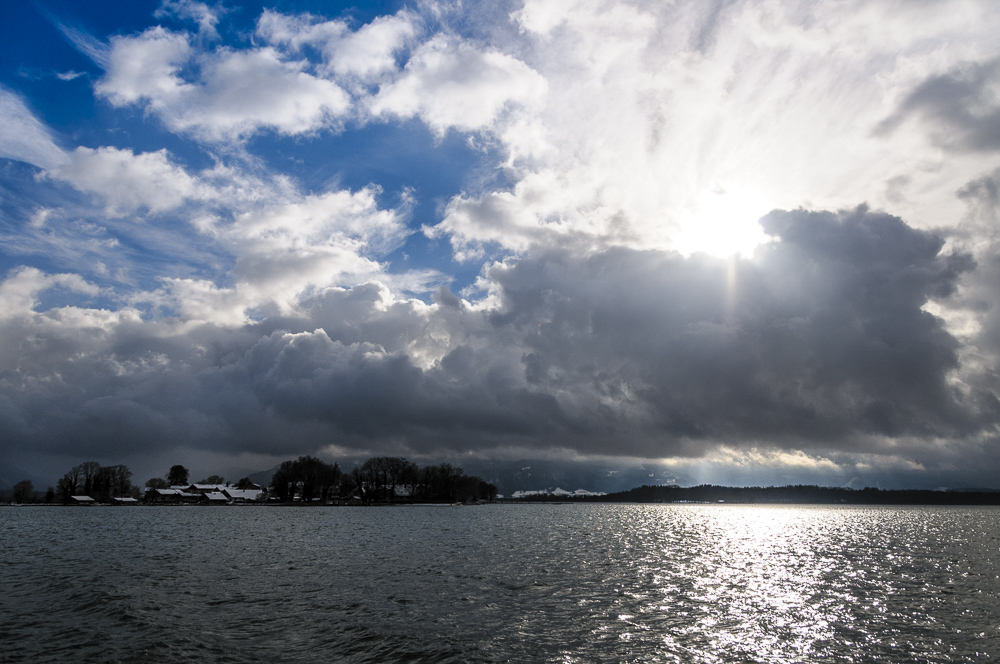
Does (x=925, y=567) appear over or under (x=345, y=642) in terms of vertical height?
under

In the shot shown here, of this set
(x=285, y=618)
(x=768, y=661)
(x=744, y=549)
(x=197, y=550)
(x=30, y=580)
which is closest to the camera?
(x=768, y=661)

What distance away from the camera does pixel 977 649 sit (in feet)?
82.4

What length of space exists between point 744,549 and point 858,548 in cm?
1786

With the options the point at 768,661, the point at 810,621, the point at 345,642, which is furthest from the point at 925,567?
the point at 345,642

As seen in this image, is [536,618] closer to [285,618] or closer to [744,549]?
[285,618]

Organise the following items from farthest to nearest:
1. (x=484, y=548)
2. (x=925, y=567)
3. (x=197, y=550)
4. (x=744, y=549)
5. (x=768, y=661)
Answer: (x=744, y=549) < (x=484, y=548) < (x=197, y=550) < (x=925, y=567) < (x=768, y=661)

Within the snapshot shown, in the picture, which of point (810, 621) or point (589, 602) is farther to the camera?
point (589, 602)

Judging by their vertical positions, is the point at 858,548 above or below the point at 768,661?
below

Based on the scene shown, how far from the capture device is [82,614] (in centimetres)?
2989

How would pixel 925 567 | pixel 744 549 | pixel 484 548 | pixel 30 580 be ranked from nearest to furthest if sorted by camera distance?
pixel 30 580, pixel 925 567, pixel 484 548, pixel 744 549

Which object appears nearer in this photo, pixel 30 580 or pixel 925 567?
pixel 30 580

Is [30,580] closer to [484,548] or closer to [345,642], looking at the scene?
[345,642]

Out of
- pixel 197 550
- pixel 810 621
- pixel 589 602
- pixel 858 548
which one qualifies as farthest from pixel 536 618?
pixel 858 548

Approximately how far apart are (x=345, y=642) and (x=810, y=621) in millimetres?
23775
